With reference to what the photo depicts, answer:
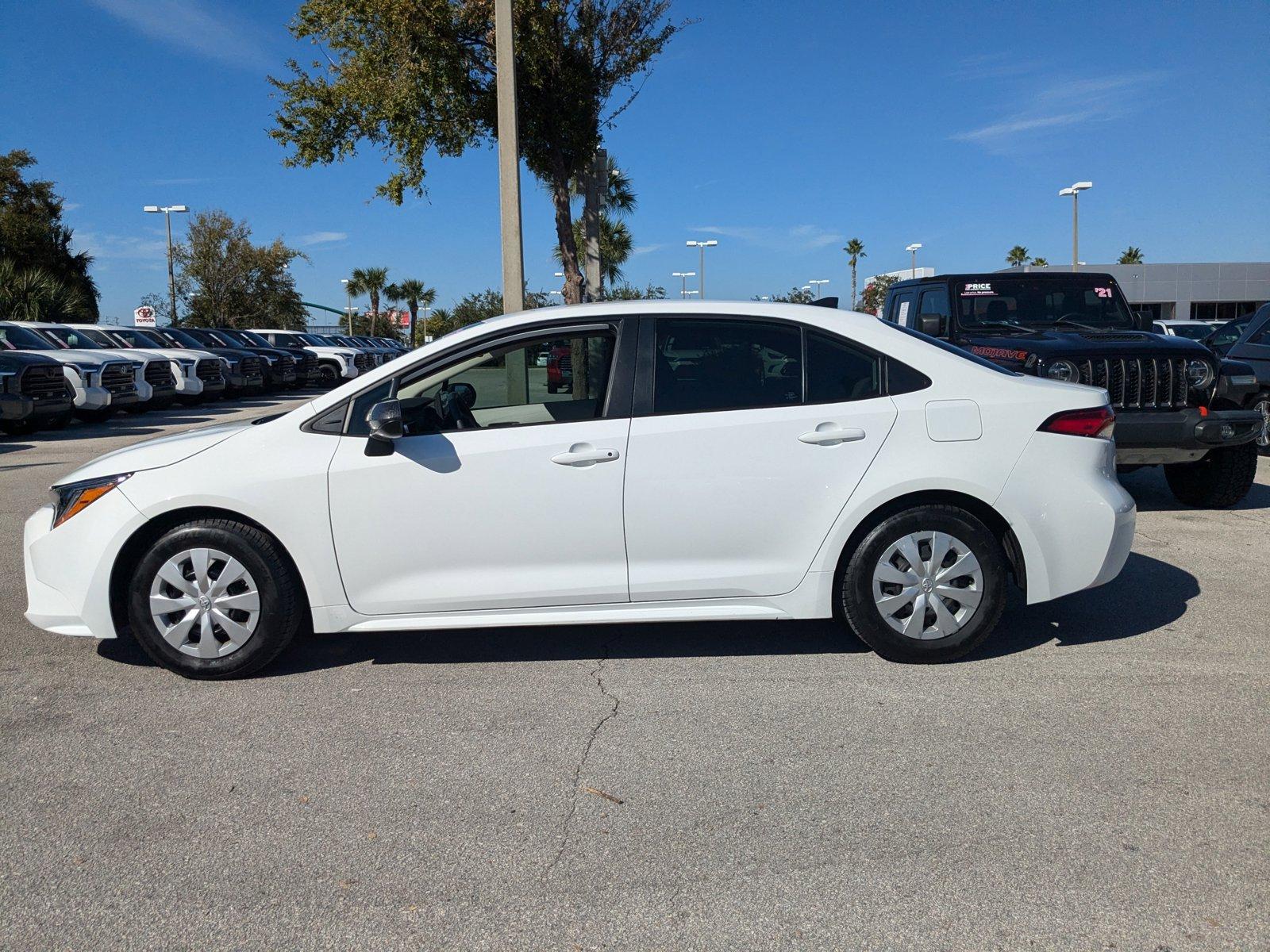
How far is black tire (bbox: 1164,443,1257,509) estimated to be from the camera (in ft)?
27.5

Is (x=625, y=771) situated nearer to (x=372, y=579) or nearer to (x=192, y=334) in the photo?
(x=372, y=579)

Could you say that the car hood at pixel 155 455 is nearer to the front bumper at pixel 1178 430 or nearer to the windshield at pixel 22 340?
the front bumper at pixel 1178 430

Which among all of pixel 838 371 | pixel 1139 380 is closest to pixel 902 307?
pixel 1139 380

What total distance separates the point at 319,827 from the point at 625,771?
103 centimetres

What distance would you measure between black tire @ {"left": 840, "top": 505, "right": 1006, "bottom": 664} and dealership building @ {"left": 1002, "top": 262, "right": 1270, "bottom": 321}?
52177 mm

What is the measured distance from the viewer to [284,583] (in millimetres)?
4535

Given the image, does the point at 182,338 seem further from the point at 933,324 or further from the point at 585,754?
the point at 585,754

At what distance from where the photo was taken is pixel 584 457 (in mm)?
4516

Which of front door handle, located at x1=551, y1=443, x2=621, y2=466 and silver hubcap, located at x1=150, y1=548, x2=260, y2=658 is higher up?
front door handle, located at x1=551, y1=443, x2=621, y2=466

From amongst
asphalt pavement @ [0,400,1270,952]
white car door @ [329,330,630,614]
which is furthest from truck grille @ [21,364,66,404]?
white car door @ [329,330,630,614]

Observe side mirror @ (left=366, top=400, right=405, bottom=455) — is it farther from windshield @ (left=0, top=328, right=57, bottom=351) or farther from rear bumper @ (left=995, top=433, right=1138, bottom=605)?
windshield @ (left=0, top=328, right=57, bottom=351)

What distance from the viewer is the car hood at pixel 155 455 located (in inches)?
181

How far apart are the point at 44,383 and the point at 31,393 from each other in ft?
1.14

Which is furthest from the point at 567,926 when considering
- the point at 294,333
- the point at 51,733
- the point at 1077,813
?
the point at 294,333
